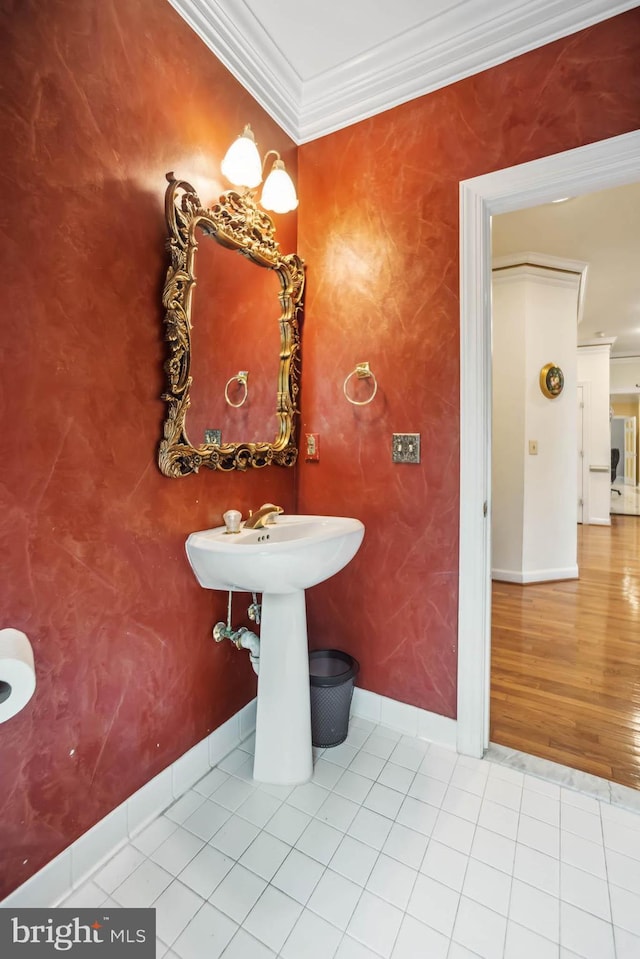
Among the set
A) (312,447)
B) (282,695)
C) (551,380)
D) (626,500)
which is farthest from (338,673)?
(626,500)

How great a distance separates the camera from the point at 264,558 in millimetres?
1176

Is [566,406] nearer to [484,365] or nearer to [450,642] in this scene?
[484,365]

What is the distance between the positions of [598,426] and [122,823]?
652 cm

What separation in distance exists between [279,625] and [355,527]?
1.34ft

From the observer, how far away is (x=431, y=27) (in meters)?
1.48

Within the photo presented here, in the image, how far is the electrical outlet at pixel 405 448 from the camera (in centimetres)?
166

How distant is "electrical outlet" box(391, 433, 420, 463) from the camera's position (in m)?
1.66

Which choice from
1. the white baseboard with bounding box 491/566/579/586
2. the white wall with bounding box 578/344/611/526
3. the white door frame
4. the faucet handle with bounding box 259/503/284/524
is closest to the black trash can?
the white door frame

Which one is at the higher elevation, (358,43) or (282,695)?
(358,43)

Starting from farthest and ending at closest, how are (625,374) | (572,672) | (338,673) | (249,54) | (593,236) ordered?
(625,374)
(593,236)
(572,672)
(338,673)
(249,54)

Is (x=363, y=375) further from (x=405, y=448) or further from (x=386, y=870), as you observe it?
(x=386, y=870)

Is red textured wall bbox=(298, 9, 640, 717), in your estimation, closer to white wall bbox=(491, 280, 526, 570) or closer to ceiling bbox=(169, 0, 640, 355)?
ceiling bbox=(169, 0, 640, 355)

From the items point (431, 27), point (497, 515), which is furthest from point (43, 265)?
point (497, 515)

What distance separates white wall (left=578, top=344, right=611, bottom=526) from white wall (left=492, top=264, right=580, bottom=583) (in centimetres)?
261
